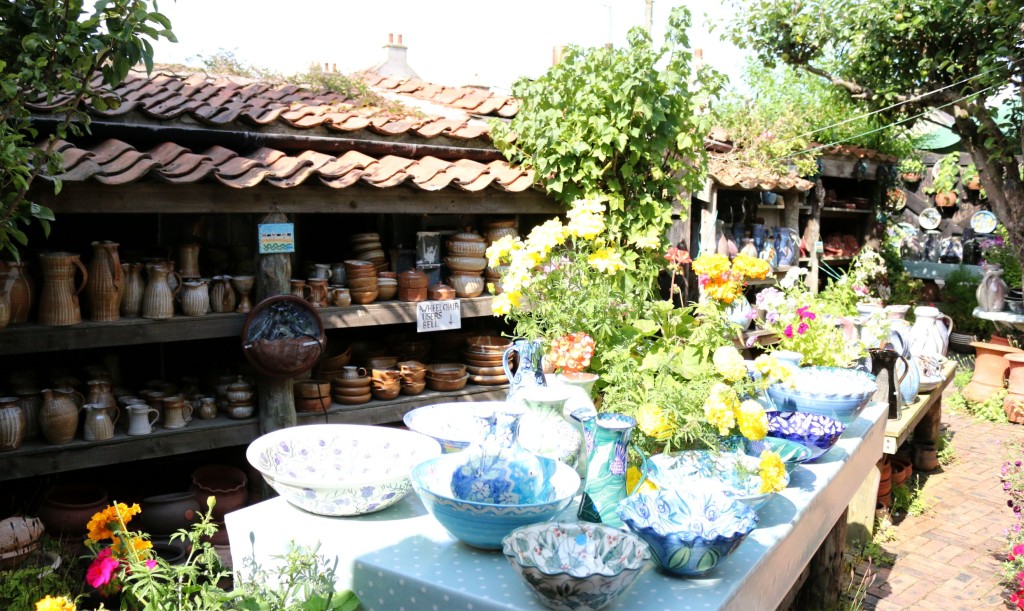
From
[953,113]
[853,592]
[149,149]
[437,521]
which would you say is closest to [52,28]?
[149,149]

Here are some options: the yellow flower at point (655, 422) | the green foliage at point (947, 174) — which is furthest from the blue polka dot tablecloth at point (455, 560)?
the green foliage at point (947, 174)

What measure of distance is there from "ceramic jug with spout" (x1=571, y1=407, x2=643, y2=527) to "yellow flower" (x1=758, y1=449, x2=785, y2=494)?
36cm

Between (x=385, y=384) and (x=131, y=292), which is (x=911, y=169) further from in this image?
(x=131, y=292)

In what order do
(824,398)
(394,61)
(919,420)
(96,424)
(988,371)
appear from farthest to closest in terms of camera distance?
(394,61)
(988,371)
(919,420)
(96,424)
(824,398)

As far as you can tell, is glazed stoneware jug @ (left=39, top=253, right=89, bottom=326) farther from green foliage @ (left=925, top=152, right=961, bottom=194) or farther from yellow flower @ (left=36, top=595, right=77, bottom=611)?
green foliage @ (left=925, top=152, right=961, bottom=194)

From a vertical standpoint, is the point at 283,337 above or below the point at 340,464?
above

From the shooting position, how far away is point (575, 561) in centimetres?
171

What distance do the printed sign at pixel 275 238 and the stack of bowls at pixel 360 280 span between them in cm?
52

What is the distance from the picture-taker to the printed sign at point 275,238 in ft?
12.8

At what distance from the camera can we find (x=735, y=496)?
2027 mm

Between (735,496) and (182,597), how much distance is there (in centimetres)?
140

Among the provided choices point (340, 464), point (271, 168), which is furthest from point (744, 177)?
point (340, 464)

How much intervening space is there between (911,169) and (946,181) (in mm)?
797

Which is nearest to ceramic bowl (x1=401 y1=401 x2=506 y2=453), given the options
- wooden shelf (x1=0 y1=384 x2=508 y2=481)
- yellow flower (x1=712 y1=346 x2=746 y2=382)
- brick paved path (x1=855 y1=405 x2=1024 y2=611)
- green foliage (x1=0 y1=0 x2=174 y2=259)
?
yellow flower (x1=712 y1=346 x2=746 y2=382)
